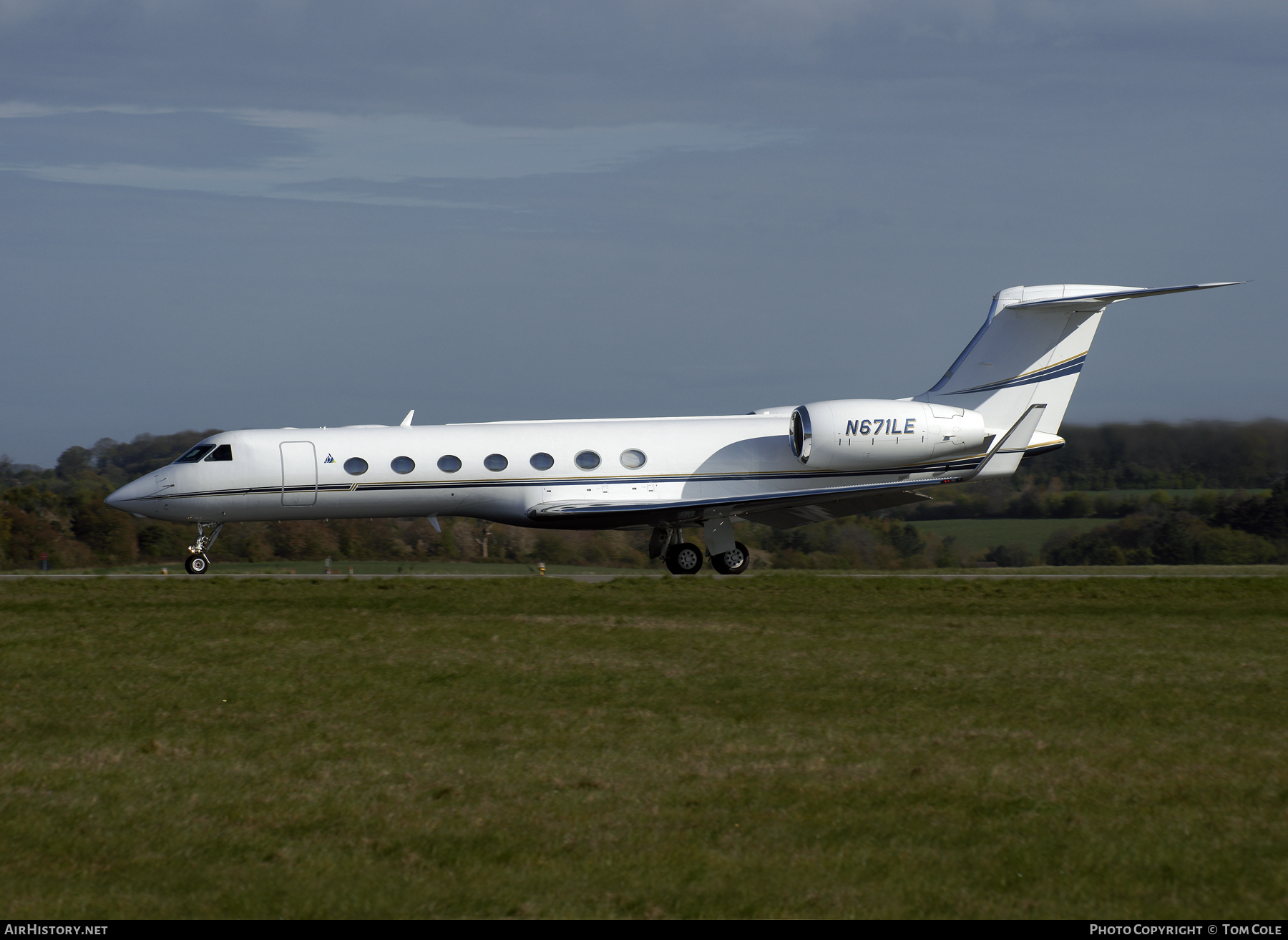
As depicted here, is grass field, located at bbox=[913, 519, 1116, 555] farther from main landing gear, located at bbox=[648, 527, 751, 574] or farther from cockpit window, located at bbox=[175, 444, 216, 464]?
cockpit window, located at bbox=[175, 444, 216, 464]

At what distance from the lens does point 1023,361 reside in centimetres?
2502

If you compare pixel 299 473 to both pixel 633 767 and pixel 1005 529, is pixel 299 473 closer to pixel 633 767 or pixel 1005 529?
pixel 633 767

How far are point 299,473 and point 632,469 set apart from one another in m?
6.28

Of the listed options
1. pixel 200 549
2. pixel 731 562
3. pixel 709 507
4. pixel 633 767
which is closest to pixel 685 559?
pixel 731 562

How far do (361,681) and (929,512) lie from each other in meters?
35.8

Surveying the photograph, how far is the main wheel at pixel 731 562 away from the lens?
78.6 feet

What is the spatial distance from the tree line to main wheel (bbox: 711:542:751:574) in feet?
22.2

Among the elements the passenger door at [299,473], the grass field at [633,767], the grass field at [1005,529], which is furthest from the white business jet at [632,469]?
the grass field at [1005,529]

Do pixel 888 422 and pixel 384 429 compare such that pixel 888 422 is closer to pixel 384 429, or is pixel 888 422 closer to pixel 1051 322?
pixel 1051 322

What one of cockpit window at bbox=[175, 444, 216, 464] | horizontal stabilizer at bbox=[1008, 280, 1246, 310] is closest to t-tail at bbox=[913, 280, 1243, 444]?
horizontal stabilizer at bbox=[1008, 280, 1246, 310]

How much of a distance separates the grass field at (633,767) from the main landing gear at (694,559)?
23.7 ft

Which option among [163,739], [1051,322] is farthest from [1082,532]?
[163,739]

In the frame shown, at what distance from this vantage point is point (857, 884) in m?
6.69

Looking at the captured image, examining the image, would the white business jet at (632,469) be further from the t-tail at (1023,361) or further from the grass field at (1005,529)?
the grass field at (1005,529)
